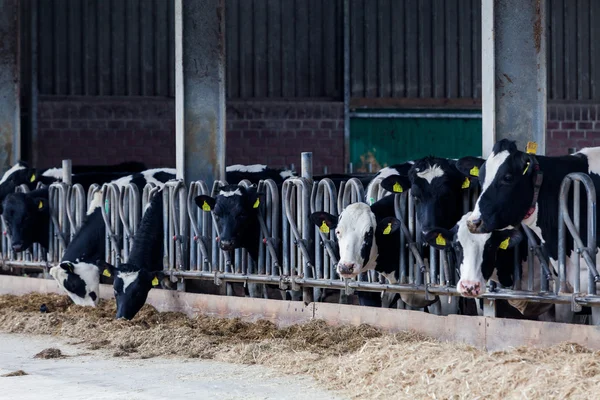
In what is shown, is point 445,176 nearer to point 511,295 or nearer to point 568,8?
point 511,295

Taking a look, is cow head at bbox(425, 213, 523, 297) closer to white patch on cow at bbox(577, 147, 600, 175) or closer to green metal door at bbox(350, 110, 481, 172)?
white patch on cow at bbox(577, 147, 600, 175)

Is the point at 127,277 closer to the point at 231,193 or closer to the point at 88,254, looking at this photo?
the point at 231,193

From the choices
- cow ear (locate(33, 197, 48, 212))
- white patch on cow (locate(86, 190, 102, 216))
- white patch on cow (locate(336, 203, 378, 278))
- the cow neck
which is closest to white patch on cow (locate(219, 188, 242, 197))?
white patch on cow (locate(336, 203, 378, 278))

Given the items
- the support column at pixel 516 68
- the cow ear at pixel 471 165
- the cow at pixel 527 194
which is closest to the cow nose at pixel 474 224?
the cow at pixel 527 194

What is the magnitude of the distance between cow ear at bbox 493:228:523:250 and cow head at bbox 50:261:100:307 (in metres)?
4.95

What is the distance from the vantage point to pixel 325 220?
8.96m

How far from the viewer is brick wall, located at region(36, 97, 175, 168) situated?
18.2 metres

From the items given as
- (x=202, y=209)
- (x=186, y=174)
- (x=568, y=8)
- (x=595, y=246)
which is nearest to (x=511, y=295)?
(x=595, y=246)

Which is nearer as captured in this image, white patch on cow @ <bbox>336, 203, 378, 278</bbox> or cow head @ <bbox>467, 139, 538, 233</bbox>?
cow head @ <bbox>467, 139, 538, 233</bbox>

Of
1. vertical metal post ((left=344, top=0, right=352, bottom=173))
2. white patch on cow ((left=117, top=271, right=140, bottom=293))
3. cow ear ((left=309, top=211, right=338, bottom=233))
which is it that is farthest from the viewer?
vertical metal post ((left=344, top=0, right=352, bottom=173))

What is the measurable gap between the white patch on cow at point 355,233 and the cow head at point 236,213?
1.36 metres

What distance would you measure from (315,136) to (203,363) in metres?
11.6

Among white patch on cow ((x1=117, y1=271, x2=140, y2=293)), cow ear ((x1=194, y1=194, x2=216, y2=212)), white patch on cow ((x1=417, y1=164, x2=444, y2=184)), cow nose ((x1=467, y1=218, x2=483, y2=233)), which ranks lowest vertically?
white patch on cow ((x1=117, y1=271, x2=140, y2=293))

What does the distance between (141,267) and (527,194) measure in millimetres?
A: 4312
